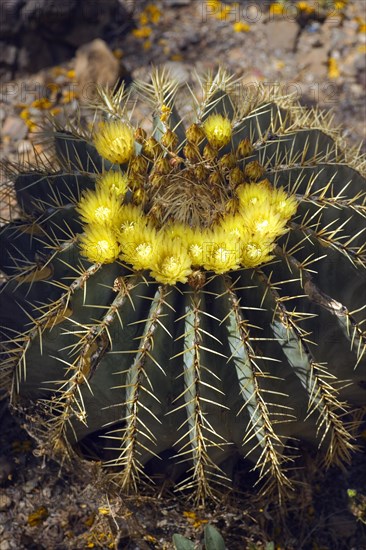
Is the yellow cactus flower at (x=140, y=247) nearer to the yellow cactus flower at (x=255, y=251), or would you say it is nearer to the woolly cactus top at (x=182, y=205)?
the woolly cactus top at (x=182, y=205)

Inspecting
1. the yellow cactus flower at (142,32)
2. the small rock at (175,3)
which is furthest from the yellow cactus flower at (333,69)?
the yellow cactus flower at (142,32)

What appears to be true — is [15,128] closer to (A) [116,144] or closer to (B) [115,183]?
(A) [116,144]

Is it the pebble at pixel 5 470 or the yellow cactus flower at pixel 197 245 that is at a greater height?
the yellow cactus flower at pixel 197 245

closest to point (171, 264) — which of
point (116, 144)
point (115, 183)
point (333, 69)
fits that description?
point (115, 183)

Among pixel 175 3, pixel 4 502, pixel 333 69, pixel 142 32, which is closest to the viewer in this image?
pixel 4 502

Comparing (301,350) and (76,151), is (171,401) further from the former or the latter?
(76,151)

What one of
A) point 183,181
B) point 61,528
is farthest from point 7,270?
point 61,528
